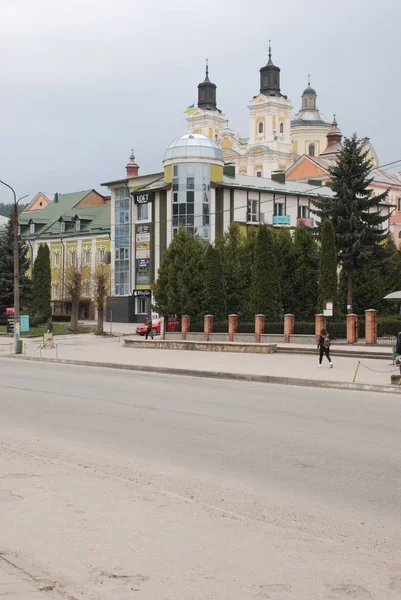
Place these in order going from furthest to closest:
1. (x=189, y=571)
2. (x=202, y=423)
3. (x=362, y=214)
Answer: (x=362, y=214) → (x=202, y=423) → (x=189, y=571)

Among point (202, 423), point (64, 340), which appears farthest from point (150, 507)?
point (64, 340)

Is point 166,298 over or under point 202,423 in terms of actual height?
over

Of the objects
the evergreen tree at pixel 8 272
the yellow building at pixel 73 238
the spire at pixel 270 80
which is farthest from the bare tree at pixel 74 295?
the spire at pixel 270 80

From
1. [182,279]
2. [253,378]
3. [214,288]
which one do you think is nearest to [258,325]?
[214,288]

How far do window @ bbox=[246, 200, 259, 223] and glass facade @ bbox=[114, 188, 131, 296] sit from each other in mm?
11520

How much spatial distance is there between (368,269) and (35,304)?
1245 inches

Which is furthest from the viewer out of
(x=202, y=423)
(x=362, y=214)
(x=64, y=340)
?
(x=64, y=340)

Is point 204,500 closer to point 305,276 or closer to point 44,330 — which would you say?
point 305,276

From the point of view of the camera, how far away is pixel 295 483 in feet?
29.6

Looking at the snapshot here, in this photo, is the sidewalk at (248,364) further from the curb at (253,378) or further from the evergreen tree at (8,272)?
the evergreen tree at (8,272)

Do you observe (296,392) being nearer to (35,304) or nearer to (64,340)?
(64,340)

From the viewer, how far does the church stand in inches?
4700

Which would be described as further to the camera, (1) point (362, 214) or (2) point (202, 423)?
(1) point (362, 214)

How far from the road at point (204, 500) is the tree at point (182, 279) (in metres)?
33.1
